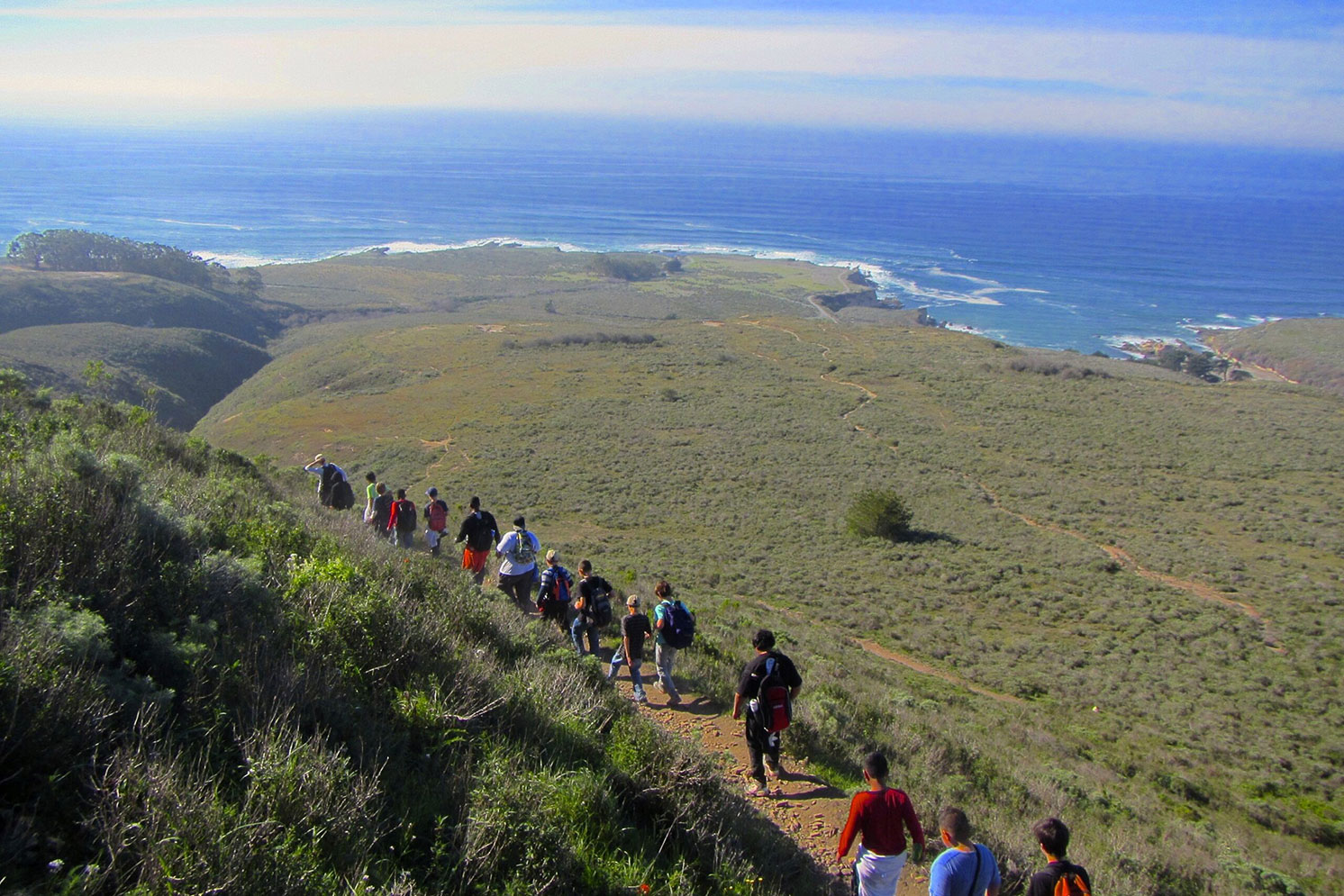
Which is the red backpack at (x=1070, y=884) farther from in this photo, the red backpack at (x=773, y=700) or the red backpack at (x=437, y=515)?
the red backpack at (x=437, y=515)

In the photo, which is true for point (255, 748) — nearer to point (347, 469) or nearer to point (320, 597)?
point (320, 597)

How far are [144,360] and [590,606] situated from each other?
52096mm

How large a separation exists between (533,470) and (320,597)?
22.3 m

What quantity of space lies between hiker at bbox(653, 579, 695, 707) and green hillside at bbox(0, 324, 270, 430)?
38937 millimetres

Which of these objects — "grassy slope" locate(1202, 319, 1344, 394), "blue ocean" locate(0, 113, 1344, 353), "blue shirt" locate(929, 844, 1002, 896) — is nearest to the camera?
"blue shirt" locate(929, 844, 1002, 896)

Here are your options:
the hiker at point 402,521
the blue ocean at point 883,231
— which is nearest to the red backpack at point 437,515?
the hiker at point 402,521

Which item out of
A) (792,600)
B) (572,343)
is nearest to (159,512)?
(792,600)

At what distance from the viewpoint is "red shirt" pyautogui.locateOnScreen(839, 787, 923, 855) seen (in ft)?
12.9

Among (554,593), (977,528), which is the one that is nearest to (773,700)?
(554,593)

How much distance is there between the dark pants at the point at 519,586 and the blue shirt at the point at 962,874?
5.37 meters

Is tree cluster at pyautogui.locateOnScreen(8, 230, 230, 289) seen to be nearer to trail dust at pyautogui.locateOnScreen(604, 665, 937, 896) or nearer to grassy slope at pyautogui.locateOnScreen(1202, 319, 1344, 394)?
trail dust at pyautogui.locateOnScreen(604, 665, 937, 896)

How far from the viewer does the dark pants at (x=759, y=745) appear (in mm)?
5398

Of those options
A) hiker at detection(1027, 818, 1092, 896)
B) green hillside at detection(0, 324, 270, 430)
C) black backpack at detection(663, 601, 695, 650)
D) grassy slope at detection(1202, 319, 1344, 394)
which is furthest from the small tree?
grassy slope at detection(1202, 319, 1344, 394)

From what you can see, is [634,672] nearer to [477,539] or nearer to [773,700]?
[773,700]
